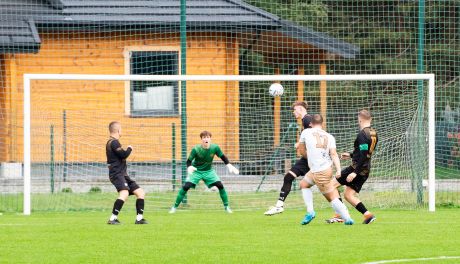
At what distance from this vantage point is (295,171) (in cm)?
1620

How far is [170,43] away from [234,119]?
2715 millimetres

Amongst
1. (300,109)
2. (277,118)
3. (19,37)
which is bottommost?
(277,118)

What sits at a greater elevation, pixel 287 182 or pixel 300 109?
pixel 300 109

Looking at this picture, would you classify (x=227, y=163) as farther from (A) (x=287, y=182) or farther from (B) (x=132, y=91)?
(B) (x=132, y=91)

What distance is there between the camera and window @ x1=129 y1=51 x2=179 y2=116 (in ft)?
73.5

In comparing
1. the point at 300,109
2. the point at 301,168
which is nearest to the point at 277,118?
the point at 301,168

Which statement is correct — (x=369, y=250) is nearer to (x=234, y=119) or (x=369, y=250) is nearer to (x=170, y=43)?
(x=234, y=119)

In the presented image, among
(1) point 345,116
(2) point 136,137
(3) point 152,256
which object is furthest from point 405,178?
(3) point 152,256

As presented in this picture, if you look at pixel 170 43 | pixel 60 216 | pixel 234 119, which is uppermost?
pixel 170 43

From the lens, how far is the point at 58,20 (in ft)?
74.9

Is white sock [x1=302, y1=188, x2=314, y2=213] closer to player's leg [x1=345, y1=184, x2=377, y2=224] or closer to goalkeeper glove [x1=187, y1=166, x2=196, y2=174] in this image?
player's leg [x1=345, y1=184, x2=377, y2=224]

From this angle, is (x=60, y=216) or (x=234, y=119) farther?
(x=234, y=119)

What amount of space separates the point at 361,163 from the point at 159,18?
29.0 ft

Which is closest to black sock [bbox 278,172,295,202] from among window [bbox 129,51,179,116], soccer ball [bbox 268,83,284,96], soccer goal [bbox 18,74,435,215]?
soccer goal [bbox 18,74,435,215]
